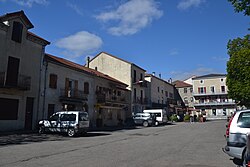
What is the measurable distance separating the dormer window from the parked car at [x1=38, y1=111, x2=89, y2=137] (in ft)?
24.3

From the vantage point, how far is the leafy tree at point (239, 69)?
26.6 m

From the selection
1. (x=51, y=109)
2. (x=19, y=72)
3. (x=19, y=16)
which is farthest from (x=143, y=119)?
(x=19, y=16)

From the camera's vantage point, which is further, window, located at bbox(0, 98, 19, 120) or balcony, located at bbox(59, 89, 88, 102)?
balcony, located at bbox(59, 89, 88, 102)

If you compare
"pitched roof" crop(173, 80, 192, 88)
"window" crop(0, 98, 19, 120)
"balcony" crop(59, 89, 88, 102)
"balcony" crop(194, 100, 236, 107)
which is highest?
"pitched roof" crop(173, 80, 192, 88)

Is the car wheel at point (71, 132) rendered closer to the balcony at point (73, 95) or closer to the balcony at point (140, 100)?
the balcony at point (73, 95)

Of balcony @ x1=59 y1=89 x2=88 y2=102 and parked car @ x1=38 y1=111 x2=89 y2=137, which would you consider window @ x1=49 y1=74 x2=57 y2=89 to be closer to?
balcony @ x1=59 y1=89 x2=88 y2=102

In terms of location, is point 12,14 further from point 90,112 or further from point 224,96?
point 224,96

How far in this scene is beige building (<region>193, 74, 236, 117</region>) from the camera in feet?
223

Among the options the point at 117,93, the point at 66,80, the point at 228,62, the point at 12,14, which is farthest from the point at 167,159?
the point at 117,93

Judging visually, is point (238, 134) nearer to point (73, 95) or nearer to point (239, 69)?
point (73, 95)

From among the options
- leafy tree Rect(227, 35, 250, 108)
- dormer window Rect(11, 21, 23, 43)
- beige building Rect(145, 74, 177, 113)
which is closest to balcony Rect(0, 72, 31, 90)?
dormer window Rect(11, 21, 23, 43)

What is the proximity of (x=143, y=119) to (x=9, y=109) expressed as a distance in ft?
62.4

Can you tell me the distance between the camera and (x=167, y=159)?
8648 mm

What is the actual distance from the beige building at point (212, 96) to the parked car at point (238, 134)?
64139mm
